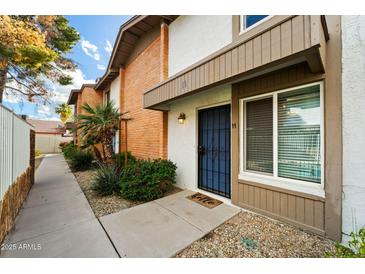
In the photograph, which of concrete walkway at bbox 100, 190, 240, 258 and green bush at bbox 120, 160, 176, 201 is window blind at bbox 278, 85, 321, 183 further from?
green bush at bbox 120, 160, 176, 201

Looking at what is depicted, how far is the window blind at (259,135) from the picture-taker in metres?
3.27

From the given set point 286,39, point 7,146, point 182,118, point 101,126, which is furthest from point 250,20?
point 101,126

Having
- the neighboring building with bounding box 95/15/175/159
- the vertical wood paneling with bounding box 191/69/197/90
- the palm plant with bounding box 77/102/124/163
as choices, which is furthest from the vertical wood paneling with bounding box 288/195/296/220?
the palm plant with bounding box 77/102/124/163

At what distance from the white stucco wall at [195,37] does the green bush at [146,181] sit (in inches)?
127

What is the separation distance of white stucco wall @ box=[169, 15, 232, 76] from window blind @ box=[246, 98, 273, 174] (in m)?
1.74

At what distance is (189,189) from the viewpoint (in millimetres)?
4934

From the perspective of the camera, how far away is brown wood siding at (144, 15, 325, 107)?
1835 mm

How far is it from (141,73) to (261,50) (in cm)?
578

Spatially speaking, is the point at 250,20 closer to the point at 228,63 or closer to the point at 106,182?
the point at 228,63

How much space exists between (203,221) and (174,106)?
11.9 feet

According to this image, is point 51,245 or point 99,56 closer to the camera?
point 51,245

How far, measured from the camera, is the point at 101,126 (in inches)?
247
